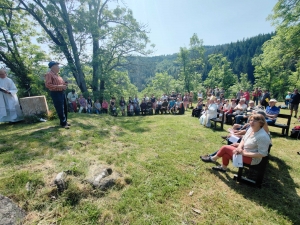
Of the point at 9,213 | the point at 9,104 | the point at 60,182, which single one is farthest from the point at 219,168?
the point at 9,104

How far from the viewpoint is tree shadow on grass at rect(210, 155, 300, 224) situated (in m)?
2.42

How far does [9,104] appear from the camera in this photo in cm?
522

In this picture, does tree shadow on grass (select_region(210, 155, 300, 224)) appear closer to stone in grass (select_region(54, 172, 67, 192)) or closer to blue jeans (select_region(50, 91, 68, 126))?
stone in grass (select_region(54, 172, 67, 192))

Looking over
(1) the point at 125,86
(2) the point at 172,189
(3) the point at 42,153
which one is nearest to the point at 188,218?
(2) the point at 172,189

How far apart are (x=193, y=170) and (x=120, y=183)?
166cm

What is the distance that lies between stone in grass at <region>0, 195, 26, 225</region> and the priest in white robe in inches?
182

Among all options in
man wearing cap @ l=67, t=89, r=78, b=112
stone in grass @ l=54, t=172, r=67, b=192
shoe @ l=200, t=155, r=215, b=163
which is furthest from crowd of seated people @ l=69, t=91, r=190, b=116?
stone in grass @ l=54, t=172, r=67, b=192

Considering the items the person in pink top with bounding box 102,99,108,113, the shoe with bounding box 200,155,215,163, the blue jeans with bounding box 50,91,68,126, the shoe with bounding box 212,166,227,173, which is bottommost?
the shoe with bounding box 212,166,227,173

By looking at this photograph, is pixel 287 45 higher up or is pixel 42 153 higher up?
pixel 287 45

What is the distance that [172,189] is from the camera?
269 centimetres

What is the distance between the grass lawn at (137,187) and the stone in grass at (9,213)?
3.2 inches

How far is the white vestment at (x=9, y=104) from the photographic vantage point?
511 centimetres

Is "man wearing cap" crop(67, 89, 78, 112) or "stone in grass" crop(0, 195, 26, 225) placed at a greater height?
"man wearing cap" crop(67, 89, 78, 112)

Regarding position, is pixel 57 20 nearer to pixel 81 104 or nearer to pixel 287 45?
pixel 81 104
